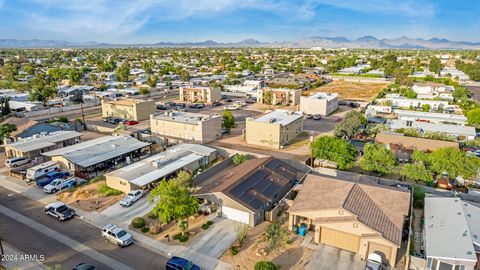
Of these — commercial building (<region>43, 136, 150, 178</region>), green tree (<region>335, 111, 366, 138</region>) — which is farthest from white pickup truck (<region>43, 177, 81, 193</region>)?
green tree (<region>335, 111, 366, 138</region>)

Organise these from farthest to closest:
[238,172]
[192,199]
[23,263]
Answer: [238,172], [192,199], [23,263]

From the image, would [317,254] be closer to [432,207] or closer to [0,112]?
[432,207]

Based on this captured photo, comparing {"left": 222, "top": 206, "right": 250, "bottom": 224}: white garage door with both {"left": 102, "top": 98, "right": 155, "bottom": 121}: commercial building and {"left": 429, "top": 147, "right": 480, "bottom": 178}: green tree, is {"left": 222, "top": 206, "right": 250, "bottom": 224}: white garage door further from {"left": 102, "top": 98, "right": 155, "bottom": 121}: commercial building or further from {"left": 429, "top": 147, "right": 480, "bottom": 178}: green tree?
{"left": 102, "top": 98, "right": 155, "bottom": 121}: commercial building

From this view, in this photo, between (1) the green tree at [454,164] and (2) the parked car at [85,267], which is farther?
(1) the green tree at [454,164]

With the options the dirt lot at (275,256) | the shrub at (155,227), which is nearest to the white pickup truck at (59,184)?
the shrub at (155,227)

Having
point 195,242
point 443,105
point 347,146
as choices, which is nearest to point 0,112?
point 195,242

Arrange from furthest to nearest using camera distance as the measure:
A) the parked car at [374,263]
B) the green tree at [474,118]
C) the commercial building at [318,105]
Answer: the commercial building at [318,105], the green tree at [474,118], the parked car at [374,263]

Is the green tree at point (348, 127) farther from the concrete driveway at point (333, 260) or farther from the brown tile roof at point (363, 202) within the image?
the concrete driveway at point (333, 260)
